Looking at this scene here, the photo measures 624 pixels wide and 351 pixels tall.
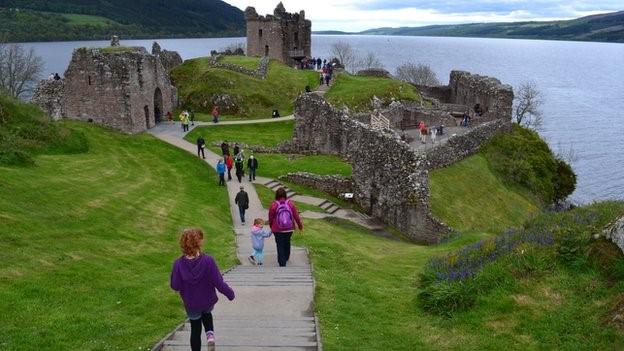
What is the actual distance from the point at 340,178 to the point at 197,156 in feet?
32.2

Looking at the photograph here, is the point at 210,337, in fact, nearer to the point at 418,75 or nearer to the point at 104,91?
the point at 104,91

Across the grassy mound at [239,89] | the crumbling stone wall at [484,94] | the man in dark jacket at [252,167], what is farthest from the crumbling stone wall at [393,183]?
the grassy mound at [239,89]

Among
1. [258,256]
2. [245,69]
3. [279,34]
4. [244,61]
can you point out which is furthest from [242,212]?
[279,34]

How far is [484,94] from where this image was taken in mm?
54219

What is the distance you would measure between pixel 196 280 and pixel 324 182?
2543cm

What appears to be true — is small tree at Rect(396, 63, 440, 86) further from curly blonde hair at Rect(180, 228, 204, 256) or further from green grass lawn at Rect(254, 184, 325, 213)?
curly blonde hair at Rect(180, 228, 204, 256)

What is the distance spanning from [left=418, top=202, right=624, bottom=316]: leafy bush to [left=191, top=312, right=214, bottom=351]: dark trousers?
502cm

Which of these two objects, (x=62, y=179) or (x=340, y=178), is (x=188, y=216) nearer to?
(x=62, y=179)

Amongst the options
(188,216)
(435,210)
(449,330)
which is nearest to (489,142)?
(435,210)

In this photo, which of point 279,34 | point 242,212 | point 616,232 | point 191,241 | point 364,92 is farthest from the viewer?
point 279,34

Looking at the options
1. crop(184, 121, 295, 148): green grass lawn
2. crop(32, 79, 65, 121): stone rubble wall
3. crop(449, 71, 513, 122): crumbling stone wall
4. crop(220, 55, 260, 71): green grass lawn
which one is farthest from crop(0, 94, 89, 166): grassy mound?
crop(449, 71, 513, 122): crumbling stone wall

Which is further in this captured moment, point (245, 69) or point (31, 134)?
point (245, 69)

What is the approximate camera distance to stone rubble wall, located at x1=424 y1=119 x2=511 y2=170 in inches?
1555

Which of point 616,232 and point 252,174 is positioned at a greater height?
point 616,232
